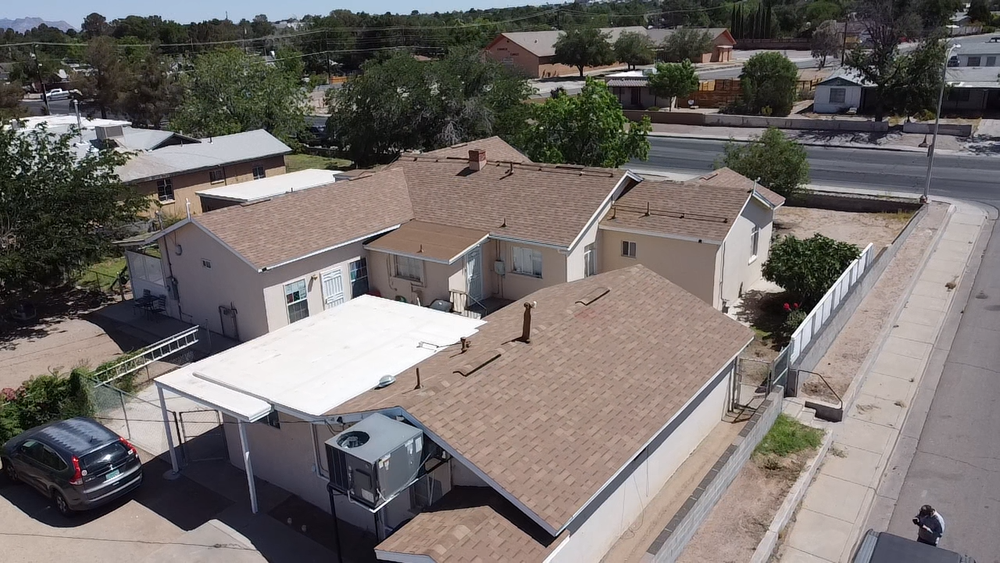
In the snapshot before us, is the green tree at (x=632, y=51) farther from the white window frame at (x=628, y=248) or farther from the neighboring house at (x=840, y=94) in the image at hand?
the white window frame at (x=628, y=248)

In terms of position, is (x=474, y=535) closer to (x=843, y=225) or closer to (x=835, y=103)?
(x=843, y=225)

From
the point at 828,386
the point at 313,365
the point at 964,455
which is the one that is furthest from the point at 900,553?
the point at 313,365

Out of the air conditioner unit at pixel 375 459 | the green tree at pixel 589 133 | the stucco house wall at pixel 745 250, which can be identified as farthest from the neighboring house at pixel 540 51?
the air conditioner unit at pixel 375 459

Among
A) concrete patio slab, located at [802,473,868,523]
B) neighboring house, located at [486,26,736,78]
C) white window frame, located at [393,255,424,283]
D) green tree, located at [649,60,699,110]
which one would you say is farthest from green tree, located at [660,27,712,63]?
concrete patio slab, located at [802,473,868,523]

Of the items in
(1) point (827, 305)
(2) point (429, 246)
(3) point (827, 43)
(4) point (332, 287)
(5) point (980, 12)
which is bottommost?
(1) point (827, 305)

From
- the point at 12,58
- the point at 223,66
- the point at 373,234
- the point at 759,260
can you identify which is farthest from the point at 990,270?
the point at 12,58

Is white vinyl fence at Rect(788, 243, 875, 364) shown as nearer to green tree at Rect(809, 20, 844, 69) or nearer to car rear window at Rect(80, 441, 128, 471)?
car rear window at Rect(80, 441, 128, 471)
